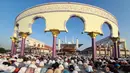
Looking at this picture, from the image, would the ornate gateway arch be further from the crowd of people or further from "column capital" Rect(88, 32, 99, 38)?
the crowd of people

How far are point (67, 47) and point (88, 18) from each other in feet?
55.3

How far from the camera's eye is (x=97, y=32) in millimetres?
14195

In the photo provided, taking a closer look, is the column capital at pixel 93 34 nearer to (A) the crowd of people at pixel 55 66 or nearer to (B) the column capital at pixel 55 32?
(B) the column capital at pixel 55 32

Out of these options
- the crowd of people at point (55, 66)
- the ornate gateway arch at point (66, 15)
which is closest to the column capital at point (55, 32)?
the ornate gateway arch at point (66, 15)

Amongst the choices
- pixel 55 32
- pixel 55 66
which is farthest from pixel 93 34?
pixel 55 66

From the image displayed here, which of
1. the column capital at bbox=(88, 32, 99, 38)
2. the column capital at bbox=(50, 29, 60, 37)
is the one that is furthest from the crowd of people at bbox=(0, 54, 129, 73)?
the column capital at bbox=(88, 32, 99, 38)

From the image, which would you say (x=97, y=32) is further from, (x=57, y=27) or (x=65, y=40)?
(x=65, y=40)

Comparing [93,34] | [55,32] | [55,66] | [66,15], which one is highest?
[66,15]

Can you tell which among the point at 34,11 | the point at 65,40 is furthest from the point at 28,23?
the point at 65,40

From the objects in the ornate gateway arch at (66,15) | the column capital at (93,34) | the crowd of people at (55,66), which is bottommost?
the crowd of people at (55,66)

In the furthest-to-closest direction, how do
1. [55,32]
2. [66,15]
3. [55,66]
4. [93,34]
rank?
[93,34], [66,15], [55,32], [55,66]

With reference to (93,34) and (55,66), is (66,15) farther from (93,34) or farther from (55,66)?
A: (55,66)

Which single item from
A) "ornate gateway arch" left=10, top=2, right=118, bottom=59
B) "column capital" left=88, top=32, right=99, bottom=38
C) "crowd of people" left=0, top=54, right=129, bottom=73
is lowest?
"crowd of people" left=0, top=54, right=129, bottom=73

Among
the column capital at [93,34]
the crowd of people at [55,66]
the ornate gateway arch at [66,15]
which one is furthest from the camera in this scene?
the column capital at [93,34]
